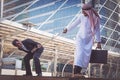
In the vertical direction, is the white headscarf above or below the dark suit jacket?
above

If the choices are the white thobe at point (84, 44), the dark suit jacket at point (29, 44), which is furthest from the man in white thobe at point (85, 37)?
the dark suit jacket at point (29, 44)

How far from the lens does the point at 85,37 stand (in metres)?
2.94

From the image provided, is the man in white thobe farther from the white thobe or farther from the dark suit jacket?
the dark suit jacket

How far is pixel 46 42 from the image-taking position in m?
9.78

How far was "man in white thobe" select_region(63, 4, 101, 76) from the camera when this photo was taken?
9.47ft

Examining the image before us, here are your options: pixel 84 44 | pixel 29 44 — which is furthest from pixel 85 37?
pixel 29 44

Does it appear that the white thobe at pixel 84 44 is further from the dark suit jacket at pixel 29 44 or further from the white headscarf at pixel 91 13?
the dark suit jacket at pixel 29 44

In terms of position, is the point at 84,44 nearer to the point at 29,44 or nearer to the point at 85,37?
the point at 85,37

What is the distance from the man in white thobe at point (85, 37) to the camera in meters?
2.89

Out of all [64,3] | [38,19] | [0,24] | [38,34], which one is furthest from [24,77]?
[64,3]

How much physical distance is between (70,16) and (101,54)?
11516 millimetres

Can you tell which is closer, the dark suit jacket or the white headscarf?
the white headscarf

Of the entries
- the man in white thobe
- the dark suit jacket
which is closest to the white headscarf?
the man in white thobe

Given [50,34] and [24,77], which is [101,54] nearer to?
[24,77]
